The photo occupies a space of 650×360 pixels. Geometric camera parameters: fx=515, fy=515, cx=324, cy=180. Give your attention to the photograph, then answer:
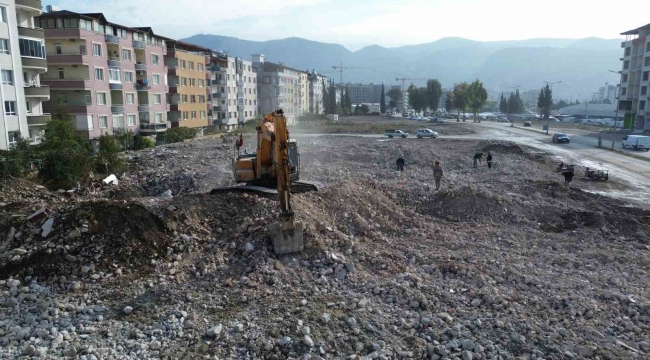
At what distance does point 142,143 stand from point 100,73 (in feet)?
22.5

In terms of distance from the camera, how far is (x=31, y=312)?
33.7 ft

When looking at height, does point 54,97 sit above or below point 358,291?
above

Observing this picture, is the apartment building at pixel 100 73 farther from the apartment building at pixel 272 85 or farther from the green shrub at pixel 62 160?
the apartment building at pixel 272 85

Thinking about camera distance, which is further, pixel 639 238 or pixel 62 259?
pixel 639 238

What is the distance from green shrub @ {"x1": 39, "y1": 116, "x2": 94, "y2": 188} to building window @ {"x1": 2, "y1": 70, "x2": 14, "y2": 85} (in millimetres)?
8057

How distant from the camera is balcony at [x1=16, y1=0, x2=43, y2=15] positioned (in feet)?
111

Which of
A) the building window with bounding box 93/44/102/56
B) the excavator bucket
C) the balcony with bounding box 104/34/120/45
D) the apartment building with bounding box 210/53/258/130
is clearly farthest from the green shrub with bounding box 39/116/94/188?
the apartment building with bounding box 210/53/258/130

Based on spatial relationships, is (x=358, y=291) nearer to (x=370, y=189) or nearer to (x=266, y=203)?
(x=266, y=203)

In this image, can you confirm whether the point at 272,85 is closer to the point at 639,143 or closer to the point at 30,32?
the point at 30,32

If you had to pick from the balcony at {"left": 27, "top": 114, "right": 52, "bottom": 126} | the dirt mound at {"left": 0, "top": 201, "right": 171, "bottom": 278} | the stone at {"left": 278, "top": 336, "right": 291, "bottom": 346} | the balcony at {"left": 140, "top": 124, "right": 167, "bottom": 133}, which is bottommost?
the stone at {"left": 278, "top": 336, "right": 291, "bottom": 346}

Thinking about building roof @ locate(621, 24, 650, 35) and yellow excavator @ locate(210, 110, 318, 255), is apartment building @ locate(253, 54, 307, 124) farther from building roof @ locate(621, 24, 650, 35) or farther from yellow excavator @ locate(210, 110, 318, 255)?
yellow excavator @ locate(210, 110, 318, 255)

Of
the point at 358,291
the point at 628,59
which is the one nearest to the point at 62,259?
the point at 358,291

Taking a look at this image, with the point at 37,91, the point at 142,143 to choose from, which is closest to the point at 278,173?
the point at 37,91

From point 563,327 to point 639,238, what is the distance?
27.5 feet
